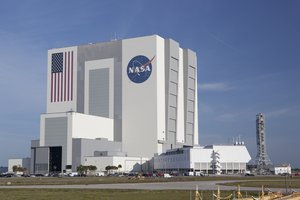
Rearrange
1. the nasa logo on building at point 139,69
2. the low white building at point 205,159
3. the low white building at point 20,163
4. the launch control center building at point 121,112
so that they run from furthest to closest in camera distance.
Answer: the low white building at point 20,163
the nasa logo on building at point 139,69
the launch control center building at point 121,112
the low white building at point 205,159

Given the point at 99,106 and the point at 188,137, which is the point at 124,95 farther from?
the point at 188,137

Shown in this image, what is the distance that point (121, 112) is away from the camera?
186875 mm

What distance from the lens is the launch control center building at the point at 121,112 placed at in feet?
565

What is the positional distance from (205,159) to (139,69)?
143 feet

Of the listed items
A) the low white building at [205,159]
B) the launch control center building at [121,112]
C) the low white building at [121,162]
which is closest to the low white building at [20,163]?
the launch control center building at [121,112]

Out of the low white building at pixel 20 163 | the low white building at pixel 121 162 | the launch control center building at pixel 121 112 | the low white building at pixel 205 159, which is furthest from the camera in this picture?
the low white building at pixel 20 163

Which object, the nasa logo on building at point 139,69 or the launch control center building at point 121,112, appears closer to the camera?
the launch control center building at point 121,112

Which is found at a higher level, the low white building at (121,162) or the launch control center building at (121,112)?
the launch control center building at (121,112)

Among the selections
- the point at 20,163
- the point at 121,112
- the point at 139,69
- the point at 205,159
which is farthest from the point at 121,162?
the point at 20,163

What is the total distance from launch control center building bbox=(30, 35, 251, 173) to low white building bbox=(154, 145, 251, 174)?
708cm

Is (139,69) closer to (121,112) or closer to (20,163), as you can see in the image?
(121,112)

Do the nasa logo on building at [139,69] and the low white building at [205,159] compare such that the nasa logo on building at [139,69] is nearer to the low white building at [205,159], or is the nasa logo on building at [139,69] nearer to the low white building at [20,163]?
the low white building at [205,159]

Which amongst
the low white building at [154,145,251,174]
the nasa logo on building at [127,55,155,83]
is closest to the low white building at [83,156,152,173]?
the low white building at [154,145,251,174]

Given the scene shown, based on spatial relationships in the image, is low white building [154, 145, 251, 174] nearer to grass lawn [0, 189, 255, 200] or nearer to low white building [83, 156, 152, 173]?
low white building [83, 156, 152, 173]
